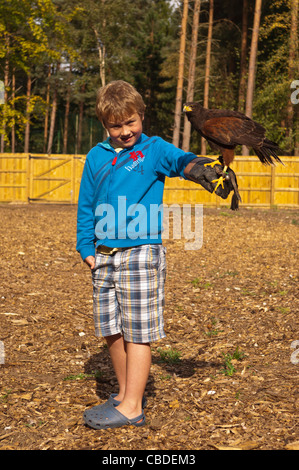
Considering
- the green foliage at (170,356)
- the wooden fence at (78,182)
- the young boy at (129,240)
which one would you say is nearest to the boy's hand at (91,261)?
the young boy at (129,240)

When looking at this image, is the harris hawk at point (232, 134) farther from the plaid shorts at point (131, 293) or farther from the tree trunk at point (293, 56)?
the tree trunk at point (293, 56)

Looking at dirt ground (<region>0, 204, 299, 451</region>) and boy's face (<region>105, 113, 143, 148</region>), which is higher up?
boy's face (<region>105, 113, 143, 148</region>)

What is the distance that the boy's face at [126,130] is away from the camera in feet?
9.10

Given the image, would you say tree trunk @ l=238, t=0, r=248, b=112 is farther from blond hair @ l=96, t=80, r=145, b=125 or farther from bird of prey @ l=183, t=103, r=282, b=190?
blond hair @ l=96, t=80, r=145, b=125

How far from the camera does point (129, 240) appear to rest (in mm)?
2826

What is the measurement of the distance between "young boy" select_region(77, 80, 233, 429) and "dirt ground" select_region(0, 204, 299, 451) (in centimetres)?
31

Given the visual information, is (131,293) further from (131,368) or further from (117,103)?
(117,103)

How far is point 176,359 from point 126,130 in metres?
1.98

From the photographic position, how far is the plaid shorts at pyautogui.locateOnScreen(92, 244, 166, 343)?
2.80 meters

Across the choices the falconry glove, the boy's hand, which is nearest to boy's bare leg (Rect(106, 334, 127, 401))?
the boy's hand

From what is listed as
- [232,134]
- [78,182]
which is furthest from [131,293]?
[78,182]

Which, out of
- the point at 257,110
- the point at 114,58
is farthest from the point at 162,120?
the point at 257,110

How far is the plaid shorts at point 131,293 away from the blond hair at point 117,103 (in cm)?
69
